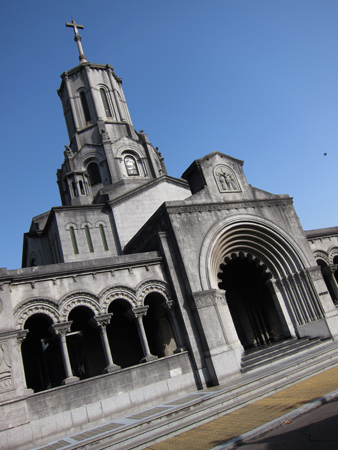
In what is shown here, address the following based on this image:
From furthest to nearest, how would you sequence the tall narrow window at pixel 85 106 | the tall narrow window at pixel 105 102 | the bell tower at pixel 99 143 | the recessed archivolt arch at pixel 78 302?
the tall narrow window at pixel 105 102
the tall narrow window at pixel 85 106
the bell tower at pixel 99 143
the recessed archivolt arch at pixel 78 302

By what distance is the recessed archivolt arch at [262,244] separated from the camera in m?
16.5

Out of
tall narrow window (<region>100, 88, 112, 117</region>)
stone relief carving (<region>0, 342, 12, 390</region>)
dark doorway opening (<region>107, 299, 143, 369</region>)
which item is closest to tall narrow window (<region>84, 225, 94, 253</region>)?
dark doorway opening (<region>107, 299, 143, 369</region>)

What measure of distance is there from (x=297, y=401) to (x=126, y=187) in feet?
58.7

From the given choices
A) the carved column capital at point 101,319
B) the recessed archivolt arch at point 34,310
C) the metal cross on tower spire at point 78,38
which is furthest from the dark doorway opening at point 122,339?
the metal cross on tower spire at point 78,38

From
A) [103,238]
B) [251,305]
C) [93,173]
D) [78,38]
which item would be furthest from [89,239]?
[78,38]

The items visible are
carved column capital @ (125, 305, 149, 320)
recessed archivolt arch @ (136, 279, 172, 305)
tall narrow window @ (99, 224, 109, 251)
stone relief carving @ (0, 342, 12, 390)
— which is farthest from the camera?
tall narrow window @ (99, 224, 109, 251)

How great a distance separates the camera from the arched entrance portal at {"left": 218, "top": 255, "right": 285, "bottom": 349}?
18.7 m

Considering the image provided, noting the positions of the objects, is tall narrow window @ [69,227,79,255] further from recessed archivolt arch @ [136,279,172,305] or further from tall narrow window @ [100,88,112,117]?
tall narrow window @ [100,88,112,117]

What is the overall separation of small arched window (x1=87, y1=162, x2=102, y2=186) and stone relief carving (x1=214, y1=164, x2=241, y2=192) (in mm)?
11349

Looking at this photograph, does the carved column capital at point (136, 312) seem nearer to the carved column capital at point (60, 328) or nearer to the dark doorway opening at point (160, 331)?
the carved column capital at point (60, 328)

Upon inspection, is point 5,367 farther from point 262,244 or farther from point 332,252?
point 332,252

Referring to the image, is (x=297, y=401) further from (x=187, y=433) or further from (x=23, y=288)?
(x=23, y=288)

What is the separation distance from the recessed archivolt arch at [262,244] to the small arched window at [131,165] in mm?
11775

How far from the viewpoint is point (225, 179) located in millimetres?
17594
